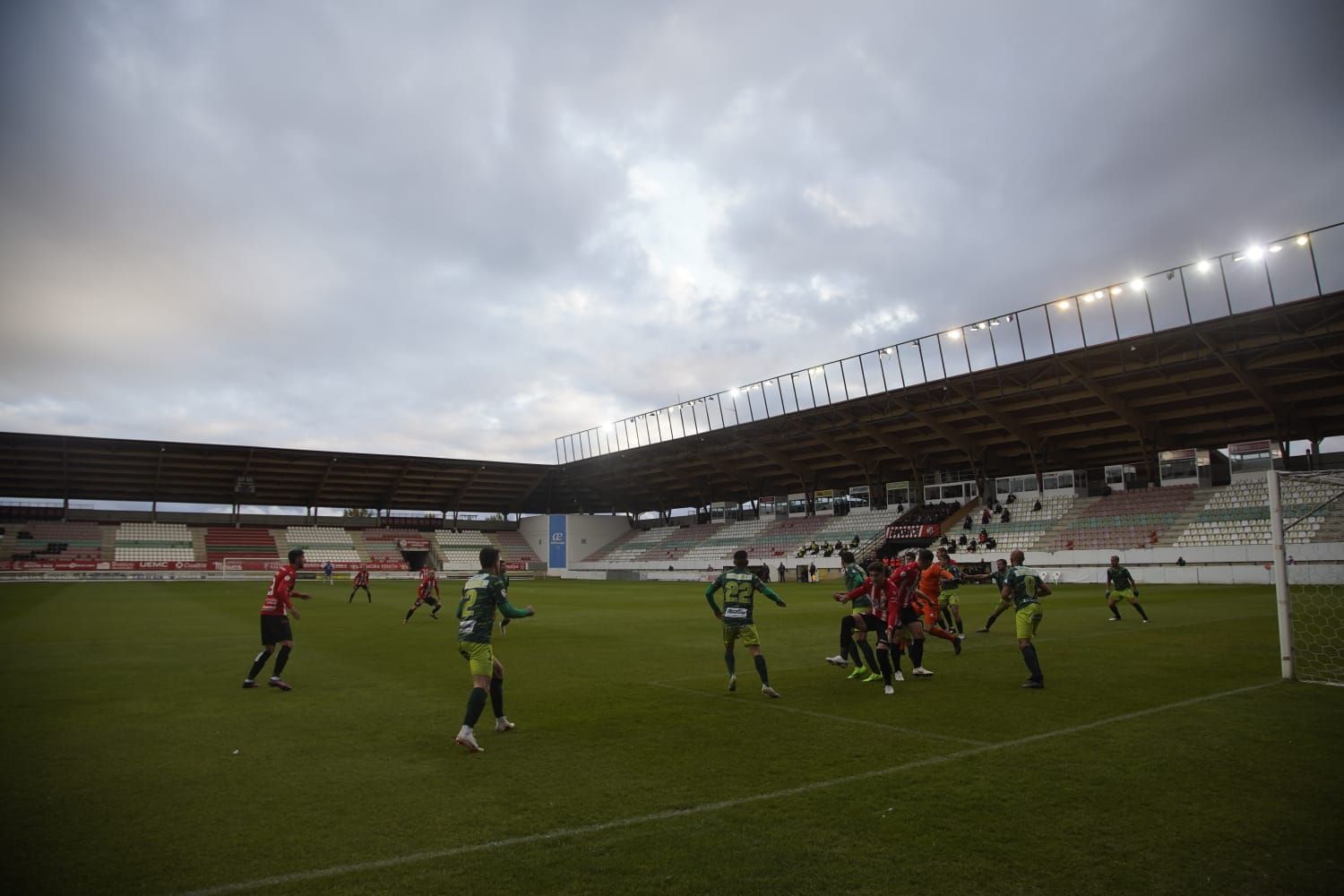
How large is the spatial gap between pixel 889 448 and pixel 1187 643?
142 feet

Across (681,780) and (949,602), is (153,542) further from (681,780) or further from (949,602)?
(681,780)

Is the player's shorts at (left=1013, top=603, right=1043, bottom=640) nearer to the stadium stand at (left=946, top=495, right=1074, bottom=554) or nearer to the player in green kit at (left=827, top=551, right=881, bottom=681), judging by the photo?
the player in green kit at (left=827, top=551, right=881, bottom=681)

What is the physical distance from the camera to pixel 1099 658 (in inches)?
518

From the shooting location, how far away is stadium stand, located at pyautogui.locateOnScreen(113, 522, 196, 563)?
62.1 metres

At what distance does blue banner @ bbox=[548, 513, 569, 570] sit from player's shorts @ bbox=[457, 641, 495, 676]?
71.9 m

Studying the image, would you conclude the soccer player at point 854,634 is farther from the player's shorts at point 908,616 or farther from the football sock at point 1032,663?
the football sock at point 1032,663

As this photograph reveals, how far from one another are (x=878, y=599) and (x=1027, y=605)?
84.8 inches

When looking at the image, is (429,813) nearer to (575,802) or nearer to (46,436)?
(575,802)

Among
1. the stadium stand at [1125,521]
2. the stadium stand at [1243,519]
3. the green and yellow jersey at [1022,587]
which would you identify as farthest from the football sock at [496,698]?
the stadium stand at [1125,521]

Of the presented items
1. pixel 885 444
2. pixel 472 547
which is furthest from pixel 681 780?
pixel 472 547

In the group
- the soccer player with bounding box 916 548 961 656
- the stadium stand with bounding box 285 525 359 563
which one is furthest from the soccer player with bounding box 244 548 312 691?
the stadium stand with bounding box 285 525 359 563

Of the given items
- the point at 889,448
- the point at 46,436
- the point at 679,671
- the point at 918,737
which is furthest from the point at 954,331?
the point at 46,436

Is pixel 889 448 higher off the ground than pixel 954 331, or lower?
lower

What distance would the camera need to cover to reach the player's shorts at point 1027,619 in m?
10.6
